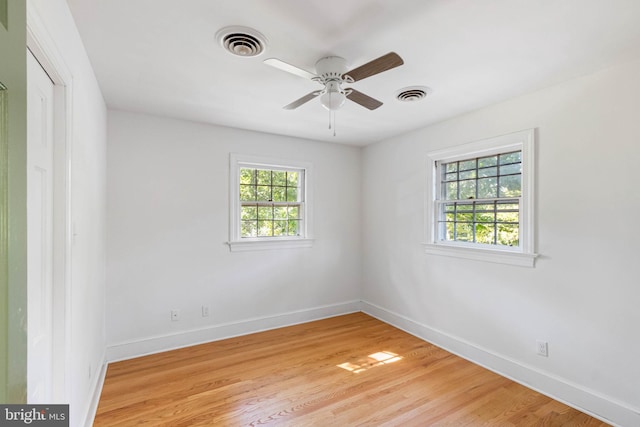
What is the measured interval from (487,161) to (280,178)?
2.41 metres

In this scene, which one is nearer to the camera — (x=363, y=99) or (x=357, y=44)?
(x=357, y=44)

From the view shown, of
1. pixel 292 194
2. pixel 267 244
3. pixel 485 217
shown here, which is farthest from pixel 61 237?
pixel 485 217

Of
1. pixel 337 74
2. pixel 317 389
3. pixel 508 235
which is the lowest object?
pixel 317 389

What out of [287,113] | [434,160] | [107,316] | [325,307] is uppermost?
[287,113]

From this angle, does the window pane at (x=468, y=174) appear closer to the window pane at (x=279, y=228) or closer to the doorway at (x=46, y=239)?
the window pane at (x=279, y=228)

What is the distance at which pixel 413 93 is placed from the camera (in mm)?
2543

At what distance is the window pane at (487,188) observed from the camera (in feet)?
9.67

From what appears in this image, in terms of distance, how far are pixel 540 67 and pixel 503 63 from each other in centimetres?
29

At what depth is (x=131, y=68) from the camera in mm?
2166

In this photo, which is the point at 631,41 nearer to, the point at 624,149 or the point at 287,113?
the point at 624,149

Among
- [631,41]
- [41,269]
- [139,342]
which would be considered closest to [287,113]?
[41,269]

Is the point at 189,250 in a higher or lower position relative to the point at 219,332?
higher

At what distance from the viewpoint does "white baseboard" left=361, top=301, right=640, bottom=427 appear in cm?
209

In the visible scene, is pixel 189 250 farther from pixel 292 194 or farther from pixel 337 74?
pixel 337 74
